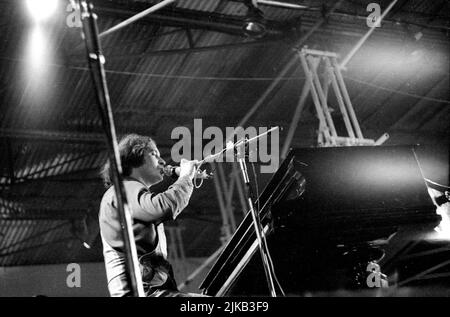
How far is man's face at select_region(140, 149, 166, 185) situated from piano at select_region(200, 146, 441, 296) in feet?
2.35

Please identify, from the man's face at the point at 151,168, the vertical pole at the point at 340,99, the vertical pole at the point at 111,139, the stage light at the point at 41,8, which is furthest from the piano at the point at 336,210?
the stage light at the point at 41,8

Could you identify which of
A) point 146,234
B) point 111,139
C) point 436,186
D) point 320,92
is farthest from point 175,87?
point 111,139

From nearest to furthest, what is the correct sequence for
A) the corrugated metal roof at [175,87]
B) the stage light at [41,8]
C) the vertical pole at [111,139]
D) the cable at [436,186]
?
the vertical pole at [111,139] → the cable at [436,186] → the stage light at [41,8] → the corrugated metal roof at [175,87]

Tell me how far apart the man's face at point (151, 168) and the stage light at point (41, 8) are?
518 centimetres

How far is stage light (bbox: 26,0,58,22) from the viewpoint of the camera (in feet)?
23.9

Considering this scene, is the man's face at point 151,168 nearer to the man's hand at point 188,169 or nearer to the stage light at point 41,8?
the man's hand at point 188,169

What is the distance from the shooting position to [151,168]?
327 centimetres

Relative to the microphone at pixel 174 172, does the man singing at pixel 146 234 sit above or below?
below

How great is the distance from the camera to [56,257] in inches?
669

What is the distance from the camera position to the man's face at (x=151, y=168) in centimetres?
326

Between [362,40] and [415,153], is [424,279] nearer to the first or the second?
[415,153]

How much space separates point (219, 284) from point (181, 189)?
4.01 ft

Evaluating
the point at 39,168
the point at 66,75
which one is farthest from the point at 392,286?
the point at 39,168

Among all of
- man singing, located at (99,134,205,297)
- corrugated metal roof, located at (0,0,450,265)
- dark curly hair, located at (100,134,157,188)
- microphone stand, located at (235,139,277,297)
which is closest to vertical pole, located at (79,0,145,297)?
man singing, located at (99,134,205,297)
